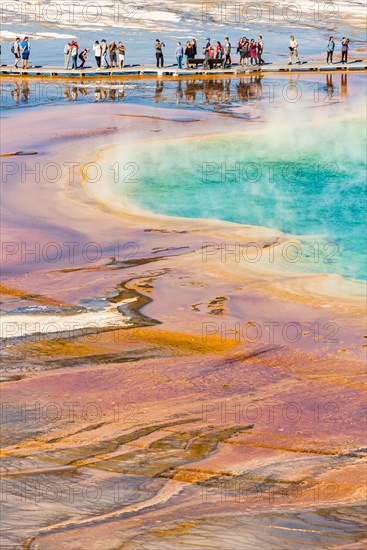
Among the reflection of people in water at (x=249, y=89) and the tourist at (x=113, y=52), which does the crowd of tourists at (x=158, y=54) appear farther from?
the reflection of people in water at (x=249, y=89)

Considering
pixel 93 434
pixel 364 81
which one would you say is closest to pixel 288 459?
pixel 93 434

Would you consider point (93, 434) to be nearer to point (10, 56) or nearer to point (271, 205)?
point (271, 205)

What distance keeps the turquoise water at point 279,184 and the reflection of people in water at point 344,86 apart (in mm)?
5070

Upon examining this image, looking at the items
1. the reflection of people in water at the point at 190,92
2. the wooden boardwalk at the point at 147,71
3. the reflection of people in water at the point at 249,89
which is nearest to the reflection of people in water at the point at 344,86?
the wooden boardwalk at the point at 147,71

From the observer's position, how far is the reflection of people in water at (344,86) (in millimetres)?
32031

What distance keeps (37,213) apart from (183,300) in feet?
18.8

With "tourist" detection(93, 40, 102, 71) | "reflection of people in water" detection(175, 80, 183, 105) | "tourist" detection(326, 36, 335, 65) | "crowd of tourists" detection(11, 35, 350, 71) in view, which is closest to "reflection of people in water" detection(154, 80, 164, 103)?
"reflection of people in water" detection(175, 80, 183, 105)

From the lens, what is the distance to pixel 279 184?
22.2m

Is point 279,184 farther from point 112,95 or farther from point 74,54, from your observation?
point 74,54

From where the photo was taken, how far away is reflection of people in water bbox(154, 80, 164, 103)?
30927mm

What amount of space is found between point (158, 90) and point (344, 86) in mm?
6596

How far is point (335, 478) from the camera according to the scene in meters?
9.72

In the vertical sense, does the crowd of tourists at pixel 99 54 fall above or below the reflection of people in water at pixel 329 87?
above

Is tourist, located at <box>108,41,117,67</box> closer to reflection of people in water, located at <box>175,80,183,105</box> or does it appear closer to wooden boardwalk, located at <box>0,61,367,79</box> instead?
wooden boardwalk, located at <box>0,61,367,79</box>
